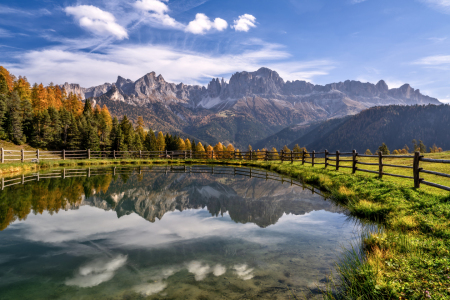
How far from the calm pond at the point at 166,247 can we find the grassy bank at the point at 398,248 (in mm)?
662

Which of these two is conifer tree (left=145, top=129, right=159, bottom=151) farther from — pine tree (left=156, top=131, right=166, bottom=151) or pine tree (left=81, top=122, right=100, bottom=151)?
pine tree (left=81, top=122, right=100, bottom=151)

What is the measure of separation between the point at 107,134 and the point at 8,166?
42.2 meters

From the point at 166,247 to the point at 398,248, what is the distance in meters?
5.52

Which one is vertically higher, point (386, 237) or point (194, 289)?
point (386, 237)

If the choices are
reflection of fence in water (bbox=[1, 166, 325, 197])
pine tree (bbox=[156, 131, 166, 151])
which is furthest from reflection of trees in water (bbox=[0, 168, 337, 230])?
pine tree (bbox=[156, 131, 166, 151])

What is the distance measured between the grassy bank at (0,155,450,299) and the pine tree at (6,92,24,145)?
67838mm

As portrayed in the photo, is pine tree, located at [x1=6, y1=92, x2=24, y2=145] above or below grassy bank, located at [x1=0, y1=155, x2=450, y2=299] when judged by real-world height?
above

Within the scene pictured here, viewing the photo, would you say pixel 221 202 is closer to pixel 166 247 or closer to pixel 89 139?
pixel 166 247

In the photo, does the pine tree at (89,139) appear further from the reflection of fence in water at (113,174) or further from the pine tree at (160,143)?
the reflection of fence in water at (113,174)

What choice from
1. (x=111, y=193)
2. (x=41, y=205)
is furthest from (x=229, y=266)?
(x=111, y=193)

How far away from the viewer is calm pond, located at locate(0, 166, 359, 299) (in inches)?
178

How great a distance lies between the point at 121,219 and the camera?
9281 millimetres

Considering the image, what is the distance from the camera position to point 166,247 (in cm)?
647

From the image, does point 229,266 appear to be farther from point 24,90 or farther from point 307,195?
point 24,90
